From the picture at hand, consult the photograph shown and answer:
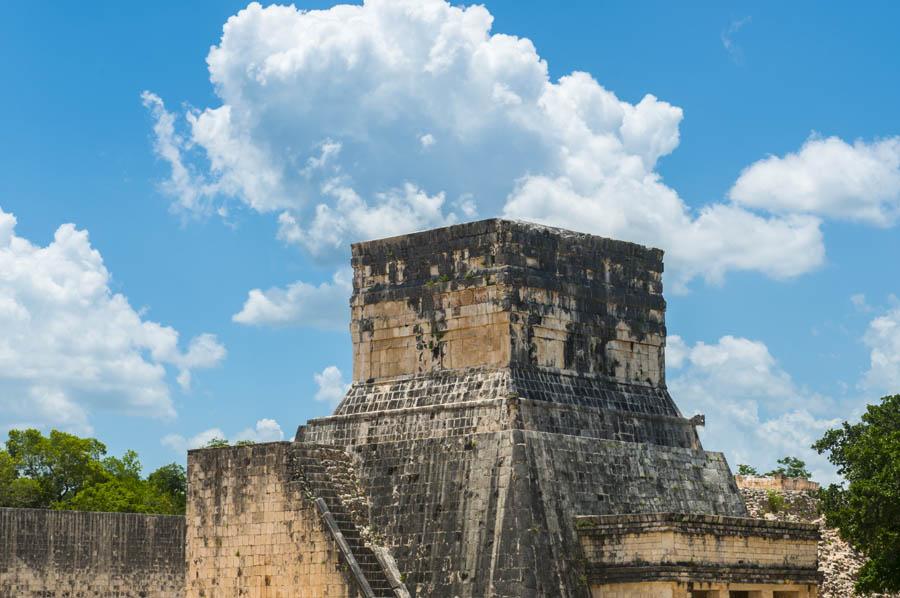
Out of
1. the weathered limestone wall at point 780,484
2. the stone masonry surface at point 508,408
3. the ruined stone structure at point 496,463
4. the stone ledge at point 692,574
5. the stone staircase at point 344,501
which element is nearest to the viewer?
the stone ledge at point 692,574

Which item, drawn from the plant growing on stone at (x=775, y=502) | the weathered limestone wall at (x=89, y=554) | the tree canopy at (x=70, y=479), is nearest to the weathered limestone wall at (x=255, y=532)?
the weathered limestone wall at (x=89, y=554)

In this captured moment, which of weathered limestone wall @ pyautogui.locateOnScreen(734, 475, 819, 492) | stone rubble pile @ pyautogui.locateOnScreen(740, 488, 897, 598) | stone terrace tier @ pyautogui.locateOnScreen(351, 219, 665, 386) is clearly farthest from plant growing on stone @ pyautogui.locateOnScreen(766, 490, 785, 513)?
stone terrace tier @ pyautogui.locateOnScreen(351, 219, 665, 386)

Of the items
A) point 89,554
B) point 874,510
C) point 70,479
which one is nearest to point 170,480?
point 70,479

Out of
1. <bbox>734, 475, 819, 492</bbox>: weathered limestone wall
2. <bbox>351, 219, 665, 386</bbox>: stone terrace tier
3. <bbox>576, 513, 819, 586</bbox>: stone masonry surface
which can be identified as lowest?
<bbox>576, 513, 819, 586</bbox>: stone masonry surface

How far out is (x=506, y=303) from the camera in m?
24.3

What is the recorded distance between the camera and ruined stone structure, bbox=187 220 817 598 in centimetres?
2284

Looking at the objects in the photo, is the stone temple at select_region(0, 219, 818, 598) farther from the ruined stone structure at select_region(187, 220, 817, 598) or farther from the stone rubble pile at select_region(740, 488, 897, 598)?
the stone rubble pile at select_region(740, 488, 897, 598)

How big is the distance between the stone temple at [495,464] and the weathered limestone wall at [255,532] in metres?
0.03

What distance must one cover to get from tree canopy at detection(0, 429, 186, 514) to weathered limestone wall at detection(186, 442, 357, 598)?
27549 mm

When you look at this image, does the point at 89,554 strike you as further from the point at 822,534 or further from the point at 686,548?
the point at 686,548

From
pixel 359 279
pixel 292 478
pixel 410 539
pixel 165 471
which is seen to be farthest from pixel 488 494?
pixel 165 471

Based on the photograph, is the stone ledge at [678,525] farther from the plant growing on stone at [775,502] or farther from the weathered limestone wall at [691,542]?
the plant growing on stone at [775,502]

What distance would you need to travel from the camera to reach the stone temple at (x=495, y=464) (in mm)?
22844

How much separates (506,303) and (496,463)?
2.70 metres
